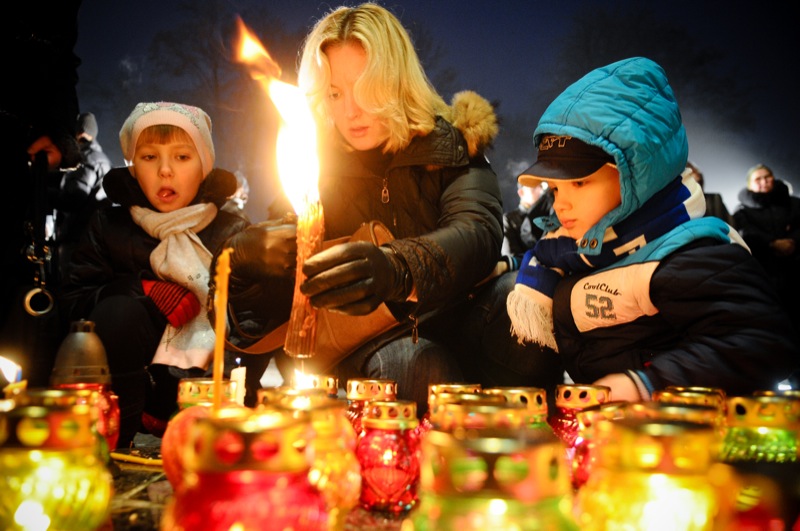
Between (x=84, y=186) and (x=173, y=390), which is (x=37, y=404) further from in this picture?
(x=84, y=186)

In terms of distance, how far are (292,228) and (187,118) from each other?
39.0 inches

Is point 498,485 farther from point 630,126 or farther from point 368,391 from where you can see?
point 630,126

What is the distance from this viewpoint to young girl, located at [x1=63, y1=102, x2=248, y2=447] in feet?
6.75

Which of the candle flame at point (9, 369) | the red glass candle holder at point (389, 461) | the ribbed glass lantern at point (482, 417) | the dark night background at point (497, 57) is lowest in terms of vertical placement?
the red glass candle holder at point (389, 461)

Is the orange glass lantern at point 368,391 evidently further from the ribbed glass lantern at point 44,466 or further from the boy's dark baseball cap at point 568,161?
the boy's dark baseball cap at point 568,161

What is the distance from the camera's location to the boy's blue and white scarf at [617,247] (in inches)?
60.4

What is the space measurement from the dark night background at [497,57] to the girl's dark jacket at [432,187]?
6.60 m

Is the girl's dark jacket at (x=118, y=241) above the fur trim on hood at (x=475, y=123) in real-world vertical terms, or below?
below

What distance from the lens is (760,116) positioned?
815 centimetres

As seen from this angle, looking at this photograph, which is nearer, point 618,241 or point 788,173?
point 618,241

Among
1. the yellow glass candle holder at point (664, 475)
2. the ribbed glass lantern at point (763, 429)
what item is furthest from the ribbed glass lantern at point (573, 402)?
the yellow glass candle holder at point (664, 475)

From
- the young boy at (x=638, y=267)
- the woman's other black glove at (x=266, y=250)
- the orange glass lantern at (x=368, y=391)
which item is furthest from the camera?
the woman's other black glove at (x=266, y=250)

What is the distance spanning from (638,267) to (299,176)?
880mm

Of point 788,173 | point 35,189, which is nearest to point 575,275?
point 35,189
